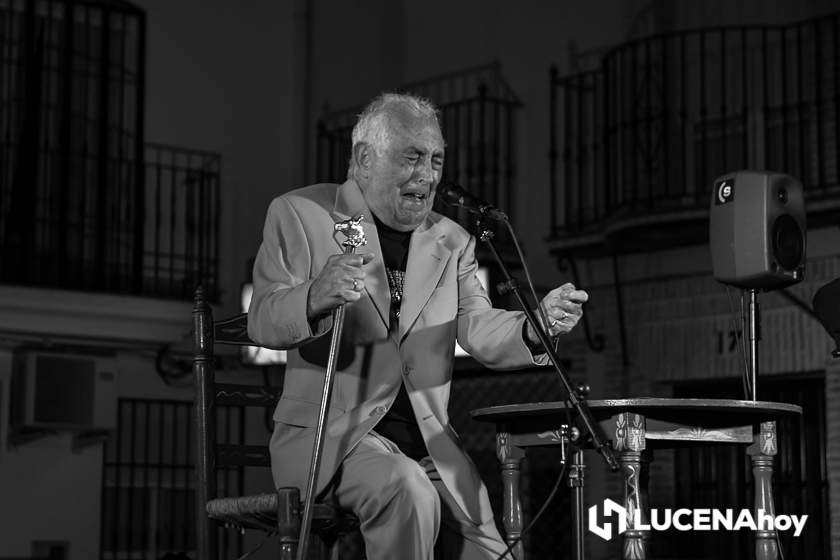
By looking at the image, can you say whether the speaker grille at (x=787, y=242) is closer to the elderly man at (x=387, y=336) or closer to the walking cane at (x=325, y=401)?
the elderly man at (x=387, y=336)

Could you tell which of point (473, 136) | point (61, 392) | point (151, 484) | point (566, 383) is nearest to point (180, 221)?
point (61, 392)

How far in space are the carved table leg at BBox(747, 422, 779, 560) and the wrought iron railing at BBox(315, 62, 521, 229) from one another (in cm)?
568

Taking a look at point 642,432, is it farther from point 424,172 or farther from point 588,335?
point 588,335

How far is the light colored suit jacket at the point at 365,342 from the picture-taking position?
3.19 m

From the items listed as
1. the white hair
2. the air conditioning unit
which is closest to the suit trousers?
the white hair

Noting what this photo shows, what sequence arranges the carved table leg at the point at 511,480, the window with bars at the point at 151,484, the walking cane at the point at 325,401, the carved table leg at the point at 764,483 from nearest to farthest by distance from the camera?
the walking cane at the point at 325,401
the carved table leg at the point at 764,483
the carved table leg at the point at 511,480
the window with bars at the point at 151,484

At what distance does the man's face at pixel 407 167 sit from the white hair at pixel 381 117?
0.04ft

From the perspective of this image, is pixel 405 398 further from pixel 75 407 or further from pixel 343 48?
pixel 343 48

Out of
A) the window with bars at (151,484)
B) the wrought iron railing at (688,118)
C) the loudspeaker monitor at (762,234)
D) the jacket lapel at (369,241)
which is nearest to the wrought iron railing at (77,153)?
the window with bars at (151,484)

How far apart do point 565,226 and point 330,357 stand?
5.90 metres

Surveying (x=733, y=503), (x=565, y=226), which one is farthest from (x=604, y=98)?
(x=733, y=503)

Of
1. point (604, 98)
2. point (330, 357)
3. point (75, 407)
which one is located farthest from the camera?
point (75, 407)

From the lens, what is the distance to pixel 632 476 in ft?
10.5

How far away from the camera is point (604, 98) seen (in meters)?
8.55
